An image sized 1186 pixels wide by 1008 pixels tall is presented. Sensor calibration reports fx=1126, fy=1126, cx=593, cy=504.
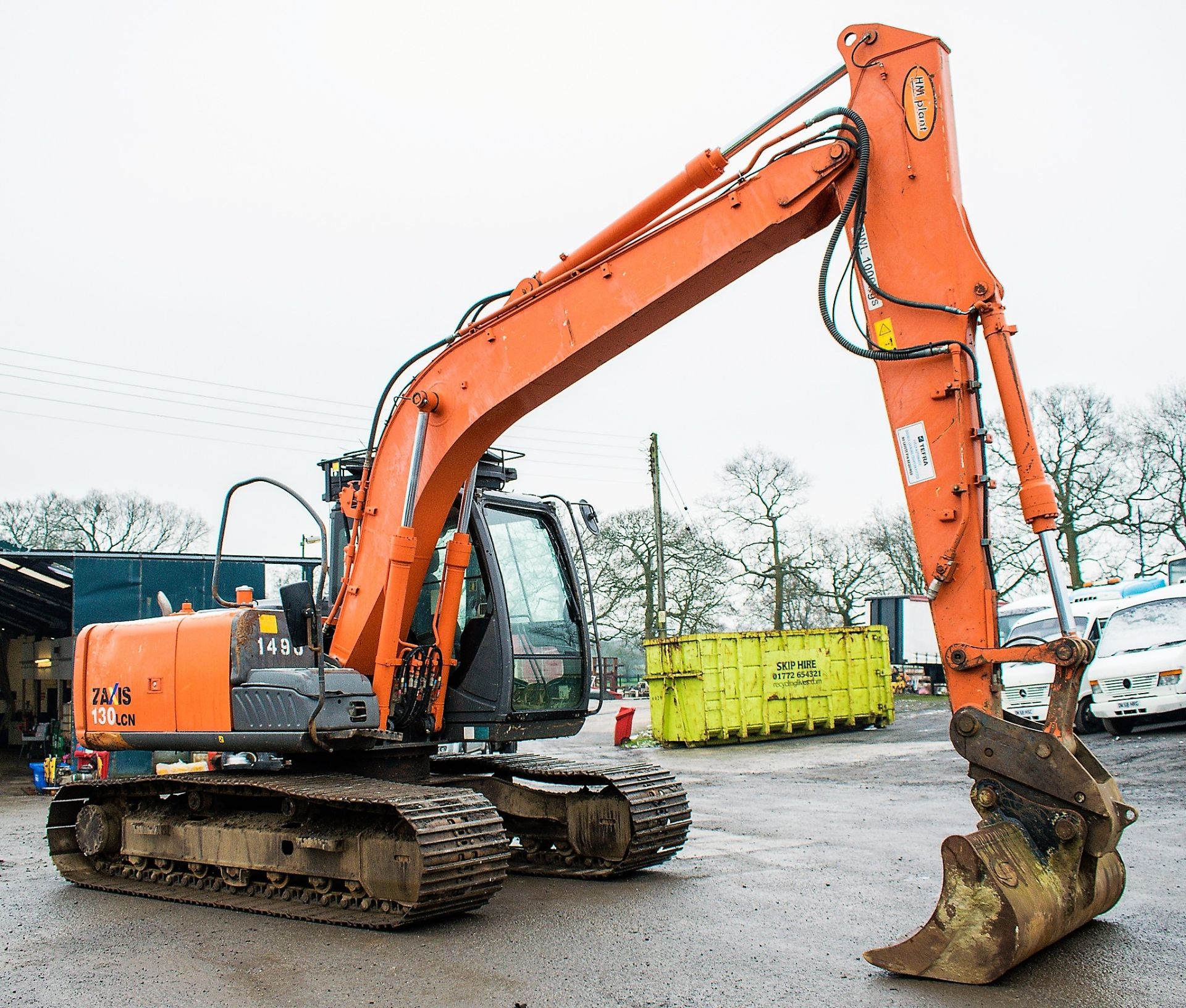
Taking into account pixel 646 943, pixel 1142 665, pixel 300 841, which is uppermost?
pixel 1142 665

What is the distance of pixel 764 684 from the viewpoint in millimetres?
20156

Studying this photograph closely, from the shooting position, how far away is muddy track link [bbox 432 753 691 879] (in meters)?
7.59

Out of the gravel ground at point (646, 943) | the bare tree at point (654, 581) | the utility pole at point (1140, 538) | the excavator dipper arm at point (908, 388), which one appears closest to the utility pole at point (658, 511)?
the bare tree at point (654, 581)

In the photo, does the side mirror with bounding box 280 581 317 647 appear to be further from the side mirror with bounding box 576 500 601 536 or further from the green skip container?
the green skip container

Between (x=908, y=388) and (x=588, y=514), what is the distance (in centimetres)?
324

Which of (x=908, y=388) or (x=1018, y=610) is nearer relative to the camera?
(x=908, y=388)

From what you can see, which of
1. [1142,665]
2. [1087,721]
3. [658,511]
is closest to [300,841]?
[1142,665]

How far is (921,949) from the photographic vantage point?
194 inches

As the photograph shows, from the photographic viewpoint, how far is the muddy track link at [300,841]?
6242 mm

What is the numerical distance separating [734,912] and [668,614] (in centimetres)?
3970

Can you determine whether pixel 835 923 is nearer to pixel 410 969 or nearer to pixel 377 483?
pixel 410 969

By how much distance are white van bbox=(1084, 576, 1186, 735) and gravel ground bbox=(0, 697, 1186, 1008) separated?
20.5 ft

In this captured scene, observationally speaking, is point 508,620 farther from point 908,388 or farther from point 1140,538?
point 1140,538

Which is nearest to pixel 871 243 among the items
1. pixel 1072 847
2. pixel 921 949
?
pixel 1072 847
